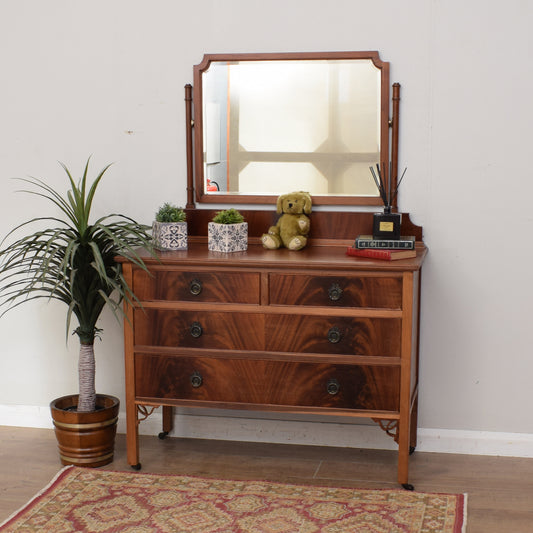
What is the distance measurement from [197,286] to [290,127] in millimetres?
755

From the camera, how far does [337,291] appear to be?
2555 millimetres

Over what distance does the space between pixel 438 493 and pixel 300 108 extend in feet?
4.92

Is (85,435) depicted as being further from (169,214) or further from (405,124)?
(405,124)

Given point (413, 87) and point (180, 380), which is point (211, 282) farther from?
point (413, 87)

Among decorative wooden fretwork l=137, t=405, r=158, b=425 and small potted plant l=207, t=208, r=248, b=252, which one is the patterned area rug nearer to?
decorative wooden fretwork l=137, t=405, r=158, b=425

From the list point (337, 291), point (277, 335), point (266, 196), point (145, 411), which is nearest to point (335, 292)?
point (337, 291)

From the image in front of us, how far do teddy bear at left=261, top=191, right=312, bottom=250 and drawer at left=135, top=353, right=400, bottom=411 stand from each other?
1.54 feet

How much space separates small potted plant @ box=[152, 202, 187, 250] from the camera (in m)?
2.80

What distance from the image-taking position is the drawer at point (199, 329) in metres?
2.64

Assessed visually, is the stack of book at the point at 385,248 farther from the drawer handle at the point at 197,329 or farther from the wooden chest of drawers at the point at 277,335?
the drawer handle at the point at 197,329

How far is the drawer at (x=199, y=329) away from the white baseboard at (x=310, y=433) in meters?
0.58

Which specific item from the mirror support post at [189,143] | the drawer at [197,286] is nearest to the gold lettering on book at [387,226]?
the drawer at [197,286]

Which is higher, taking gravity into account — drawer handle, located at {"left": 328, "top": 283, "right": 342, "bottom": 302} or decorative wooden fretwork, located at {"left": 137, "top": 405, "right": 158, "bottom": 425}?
drawer handle, located at {"left": 328, "top": 283, "right": 342, "bottom": 302}

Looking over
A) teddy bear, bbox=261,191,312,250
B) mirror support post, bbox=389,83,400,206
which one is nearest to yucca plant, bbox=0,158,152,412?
teddy bear, bbox=261,191,312,250
